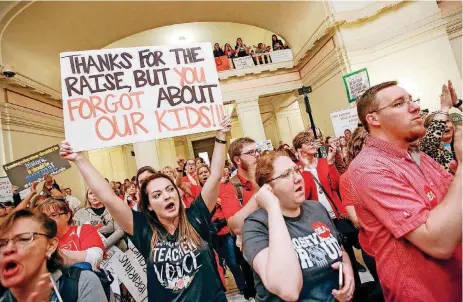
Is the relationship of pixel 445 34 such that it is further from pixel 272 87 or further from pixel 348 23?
pixel 272 87

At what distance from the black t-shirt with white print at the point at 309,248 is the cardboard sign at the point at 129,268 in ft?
7.10

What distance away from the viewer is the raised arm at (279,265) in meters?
1.25

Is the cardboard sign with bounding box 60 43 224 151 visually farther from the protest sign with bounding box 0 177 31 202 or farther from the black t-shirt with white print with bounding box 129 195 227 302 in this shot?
the protest sign with bounding box 0 177 31 202

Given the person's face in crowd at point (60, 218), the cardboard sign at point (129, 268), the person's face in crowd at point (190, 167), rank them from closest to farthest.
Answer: the person's face in crowd at point (60, 218)
the cardboard sign at point (129, 268)
the person's face in crowd at point (190, 167)

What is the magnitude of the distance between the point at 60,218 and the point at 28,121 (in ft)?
25.2

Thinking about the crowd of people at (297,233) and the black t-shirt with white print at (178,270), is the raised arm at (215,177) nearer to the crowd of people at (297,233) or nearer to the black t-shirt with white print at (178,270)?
the crowd of people at (297,233)

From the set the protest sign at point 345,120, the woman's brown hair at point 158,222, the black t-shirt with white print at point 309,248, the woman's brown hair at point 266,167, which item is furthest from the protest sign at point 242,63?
the black t-shirt with white print at point 309,248

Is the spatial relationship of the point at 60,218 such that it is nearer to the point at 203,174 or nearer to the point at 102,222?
the point at 102,222

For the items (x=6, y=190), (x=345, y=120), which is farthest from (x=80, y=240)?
(x=345, y=120)

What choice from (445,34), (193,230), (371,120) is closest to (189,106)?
(193,230)

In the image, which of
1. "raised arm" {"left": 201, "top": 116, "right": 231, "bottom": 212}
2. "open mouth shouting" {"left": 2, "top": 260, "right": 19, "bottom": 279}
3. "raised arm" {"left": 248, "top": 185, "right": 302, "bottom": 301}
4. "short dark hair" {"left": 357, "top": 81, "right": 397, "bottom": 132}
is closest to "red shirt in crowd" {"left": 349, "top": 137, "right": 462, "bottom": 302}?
"short dark hair" {"left": 357, "top": 81, "right": 397, "bottom": 132}

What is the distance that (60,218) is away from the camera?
2496 millimetres

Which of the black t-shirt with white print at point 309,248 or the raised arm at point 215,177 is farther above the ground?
the raised arm at point 215,177

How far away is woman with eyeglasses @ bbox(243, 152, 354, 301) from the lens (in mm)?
1269
